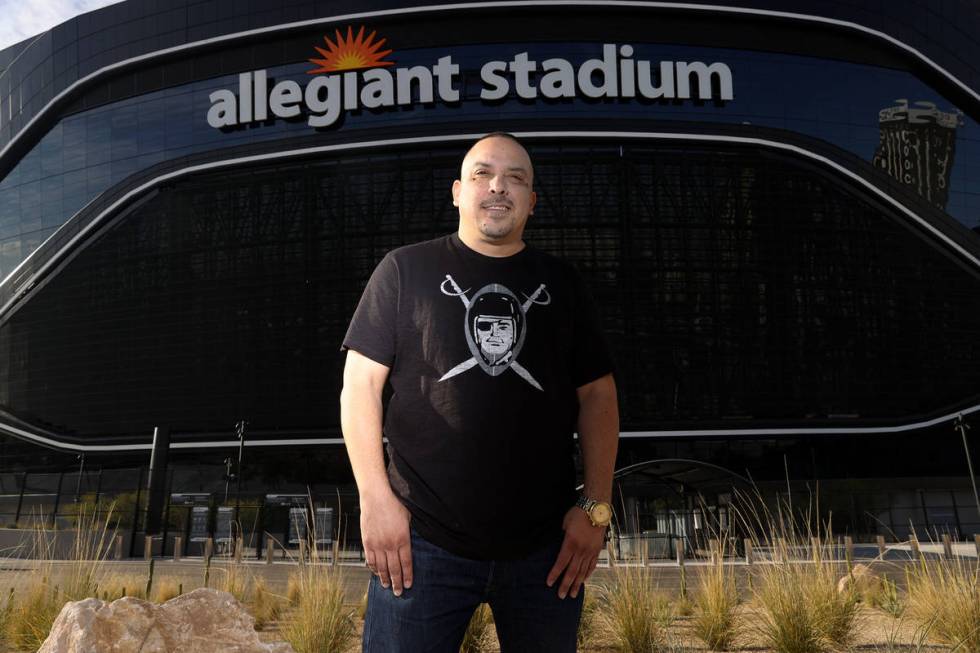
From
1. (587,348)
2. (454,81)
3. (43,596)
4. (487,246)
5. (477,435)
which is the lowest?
(43,596)

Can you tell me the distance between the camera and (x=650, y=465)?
106 feet

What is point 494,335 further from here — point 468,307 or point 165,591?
point 165,591

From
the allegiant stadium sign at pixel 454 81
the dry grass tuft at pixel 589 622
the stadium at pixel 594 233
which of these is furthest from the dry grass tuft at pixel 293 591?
the allegiant stadium sign at pixel 454 81

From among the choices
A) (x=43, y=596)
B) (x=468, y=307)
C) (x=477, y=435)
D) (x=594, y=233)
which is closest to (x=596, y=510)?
(x=477, y=435)

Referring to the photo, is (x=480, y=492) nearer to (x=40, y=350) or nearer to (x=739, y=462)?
(x=739, y=462)

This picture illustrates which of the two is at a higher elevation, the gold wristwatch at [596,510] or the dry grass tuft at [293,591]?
the gold wristwatch at [596,510]

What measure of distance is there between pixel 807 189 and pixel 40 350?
135 feet

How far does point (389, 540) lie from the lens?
2100 millimetres

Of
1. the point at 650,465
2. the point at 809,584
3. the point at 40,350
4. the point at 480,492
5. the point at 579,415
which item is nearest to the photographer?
the point at 480,492

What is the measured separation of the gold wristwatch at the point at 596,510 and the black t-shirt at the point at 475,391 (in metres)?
0.05

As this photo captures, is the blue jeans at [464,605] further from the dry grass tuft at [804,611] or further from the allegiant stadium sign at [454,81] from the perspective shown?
the allegiant stadium sign at [454,81]

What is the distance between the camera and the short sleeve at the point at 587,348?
2.48 metres

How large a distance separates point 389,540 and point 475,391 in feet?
1.52

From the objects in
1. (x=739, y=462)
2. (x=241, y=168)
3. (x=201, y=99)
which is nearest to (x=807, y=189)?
(x=739, y=462)
